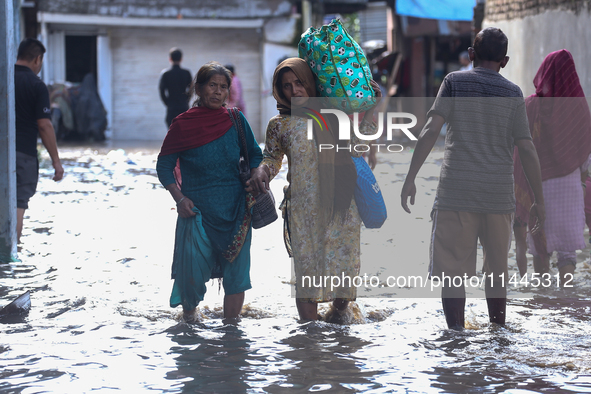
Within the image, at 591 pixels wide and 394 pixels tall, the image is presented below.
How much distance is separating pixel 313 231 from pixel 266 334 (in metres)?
0.62

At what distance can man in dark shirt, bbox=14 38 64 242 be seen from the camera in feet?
20.6

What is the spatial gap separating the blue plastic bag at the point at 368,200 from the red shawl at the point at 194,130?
0.78 metres

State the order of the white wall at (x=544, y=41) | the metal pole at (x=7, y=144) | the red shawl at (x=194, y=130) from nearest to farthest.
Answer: the red shawl at (x=194, y=130)
the metal pole at (x=7, y=144)
the white wall at (x=544, y=41)

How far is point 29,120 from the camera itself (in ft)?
21.0

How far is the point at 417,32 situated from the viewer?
21.1 meters

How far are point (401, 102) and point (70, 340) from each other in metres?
18.2

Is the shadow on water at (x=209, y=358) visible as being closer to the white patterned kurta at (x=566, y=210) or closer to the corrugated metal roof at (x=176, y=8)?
the white patterned kurta at (x=566, y=210)

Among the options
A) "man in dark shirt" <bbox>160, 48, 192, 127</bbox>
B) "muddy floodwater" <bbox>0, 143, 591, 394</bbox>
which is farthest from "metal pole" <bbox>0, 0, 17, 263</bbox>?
"man in dark shirt" <bbox>160, 48, 192, 127</bbox>

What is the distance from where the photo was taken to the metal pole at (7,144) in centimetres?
597

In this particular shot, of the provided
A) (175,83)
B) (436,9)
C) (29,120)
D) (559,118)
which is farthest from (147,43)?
(559,118)

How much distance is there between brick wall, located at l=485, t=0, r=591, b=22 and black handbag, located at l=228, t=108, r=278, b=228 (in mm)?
5432

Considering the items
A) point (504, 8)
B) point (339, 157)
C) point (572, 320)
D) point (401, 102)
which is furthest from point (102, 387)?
point (401, 102)

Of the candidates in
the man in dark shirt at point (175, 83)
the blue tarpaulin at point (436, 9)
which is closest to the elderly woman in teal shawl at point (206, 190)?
the man in dark shirt at point (175, 83)

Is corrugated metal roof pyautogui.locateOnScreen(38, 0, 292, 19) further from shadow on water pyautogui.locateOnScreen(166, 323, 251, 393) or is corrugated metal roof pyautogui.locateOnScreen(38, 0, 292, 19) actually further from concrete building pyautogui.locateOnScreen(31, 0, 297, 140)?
shadow on water pyautogui.locateOnScreen(166, 323, 251, 393)
